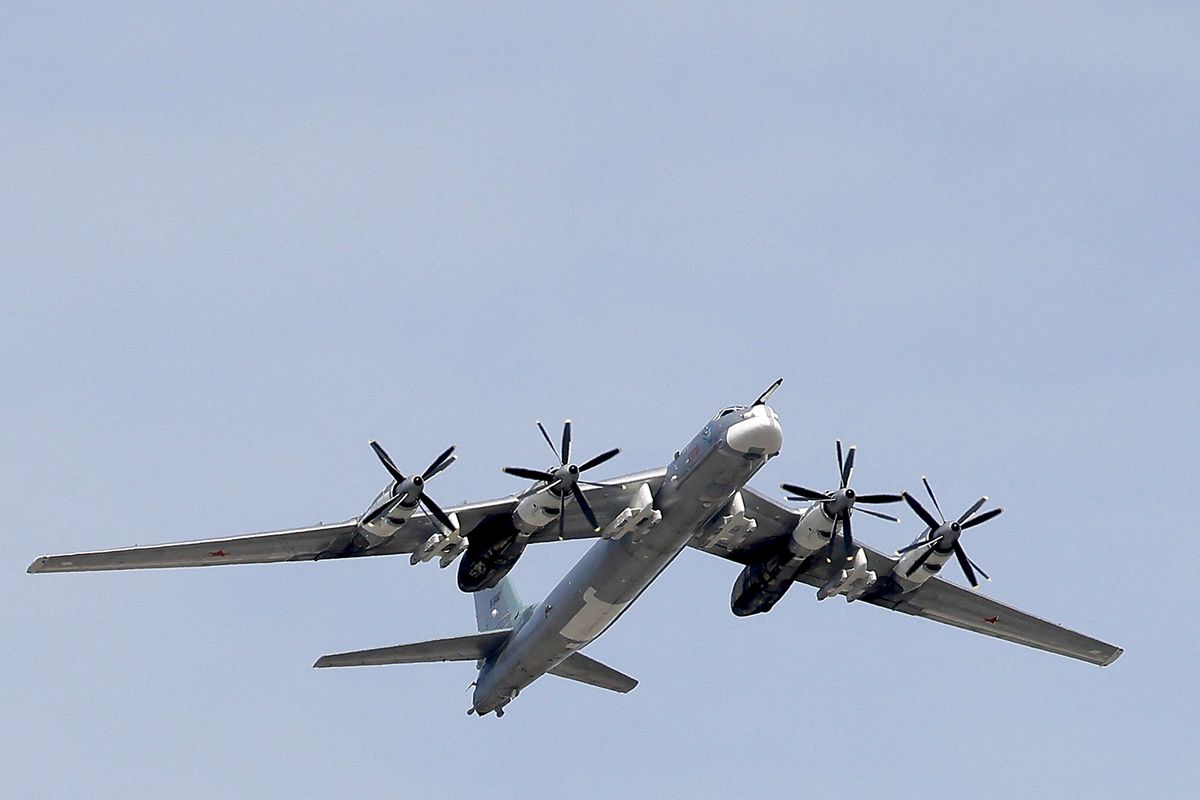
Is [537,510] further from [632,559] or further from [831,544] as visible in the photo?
[831,544]

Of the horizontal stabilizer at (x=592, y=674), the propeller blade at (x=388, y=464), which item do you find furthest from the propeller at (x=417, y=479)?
the horizontal stabilizer at (x=592, y=674)

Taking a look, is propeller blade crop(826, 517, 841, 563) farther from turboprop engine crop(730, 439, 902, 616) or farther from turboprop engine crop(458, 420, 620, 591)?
turboprop engine crop(458, 420, 620, 591)

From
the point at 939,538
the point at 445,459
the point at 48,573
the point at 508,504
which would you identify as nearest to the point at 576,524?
the point at 508,504

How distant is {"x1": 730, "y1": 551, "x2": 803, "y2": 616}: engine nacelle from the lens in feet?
202

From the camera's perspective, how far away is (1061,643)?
216 ft

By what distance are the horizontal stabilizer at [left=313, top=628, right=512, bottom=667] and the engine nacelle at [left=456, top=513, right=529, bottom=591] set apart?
5.16 meters

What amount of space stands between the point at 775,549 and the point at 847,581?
282 centimetres

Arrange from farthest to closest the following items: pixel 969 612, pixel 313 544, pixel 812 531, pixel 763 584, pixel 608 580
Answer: pixel 969 612 → pixel 763 584 → pixel 812 531 → pixel 608 580 → pixel 313 544

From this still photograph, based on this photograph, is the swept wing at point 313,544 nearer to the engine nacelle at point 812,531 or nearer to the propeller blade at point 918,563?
the engine nacelle at point 812,531

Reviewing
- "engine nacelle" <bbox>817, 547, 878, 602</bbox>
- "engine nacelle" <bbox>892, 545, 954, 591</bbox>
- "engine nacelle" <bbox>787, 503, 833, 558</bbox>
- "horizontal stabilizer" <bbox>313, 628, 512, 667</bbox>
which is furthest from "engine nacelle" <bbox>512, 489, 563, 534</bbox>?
"engine nacelle" <bbox>892, 545, 954, 591</bbox>

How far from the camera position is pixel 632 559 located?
56.4 metres

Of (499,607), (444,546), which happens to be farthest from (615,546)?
(499,607)

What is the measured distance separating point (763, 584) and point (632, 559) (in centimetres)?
729

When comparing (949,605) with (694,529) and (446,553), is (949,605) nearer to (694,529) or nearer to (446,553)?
(694,529)
